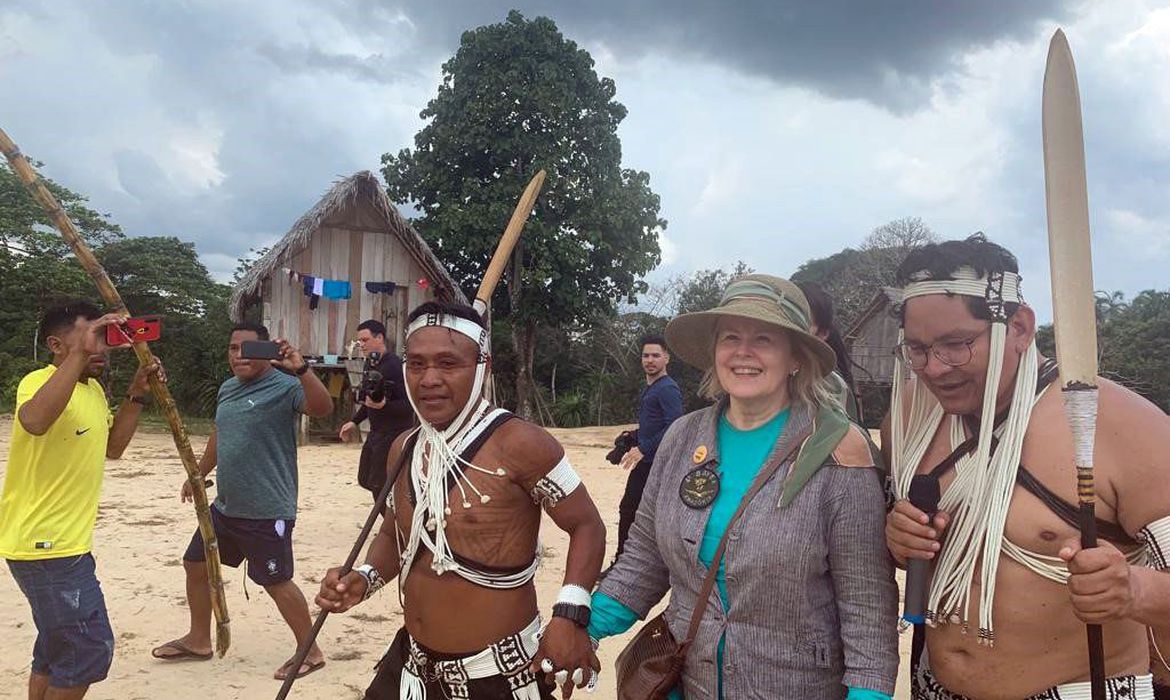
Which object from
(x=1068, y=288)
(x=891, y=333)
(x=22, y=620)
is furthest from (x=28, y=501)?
(x=891, y=333)

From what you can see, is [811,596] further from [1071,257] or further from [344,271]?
[344,271]

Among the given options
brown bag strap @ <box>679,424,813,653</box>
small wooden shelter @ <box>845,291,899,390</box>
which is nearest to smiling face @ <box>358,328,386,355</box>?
brown bag strap @ <box>679,424,813,653</box>

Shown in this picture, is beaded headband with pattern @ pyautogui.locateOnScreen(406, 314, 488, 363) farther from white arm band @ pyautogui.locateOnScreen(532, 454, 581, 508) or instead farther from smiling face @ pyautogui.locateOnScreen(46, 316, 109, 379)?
smiling face @ pyautogui.locateOnScreen(46, 316, 109, 379)

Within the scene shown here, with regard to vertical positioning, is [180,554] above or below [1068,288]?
below

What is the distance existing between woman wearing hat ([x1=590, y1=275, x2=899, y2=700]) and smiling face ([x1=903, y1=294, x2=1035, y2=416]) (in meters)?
0.25

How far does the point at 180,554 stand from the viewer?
22.6ft

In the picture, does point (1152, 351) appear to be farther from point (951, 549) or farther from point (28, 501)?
point (28, 501)

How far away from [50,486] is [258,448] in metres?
1.22

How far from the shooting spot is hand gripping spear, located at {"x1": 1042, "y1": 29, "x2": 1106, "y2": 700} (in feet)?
5.24

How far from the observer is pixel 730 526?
2.00 meters

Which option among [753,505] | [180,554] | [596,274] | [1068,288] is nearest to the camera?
[1068,288]

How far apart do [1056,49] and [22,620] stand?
20.6 ft

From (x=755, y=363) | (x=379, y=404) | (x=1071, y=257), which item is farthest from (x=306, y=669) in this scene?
(x=1071, y=257)

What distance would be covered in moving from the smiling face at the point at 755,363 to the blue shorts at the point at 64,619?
9.40 ft
